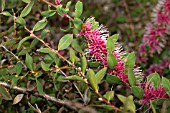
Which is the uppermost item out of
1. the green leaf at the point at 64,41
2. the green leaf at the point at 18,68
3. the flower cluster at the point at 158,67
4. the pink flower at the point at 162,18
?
the pink flower at the point at 162,18

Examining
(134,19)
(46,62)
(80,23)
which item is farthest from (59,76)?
(134,19)

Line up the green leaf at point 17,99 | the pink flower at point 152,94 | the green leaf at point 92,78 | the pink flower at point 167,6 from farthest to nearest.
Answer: the pink flower at point 167,6 → the green leaf at point 17,99 → the pink flower at point 152,94 → the green leaf at point 92,78

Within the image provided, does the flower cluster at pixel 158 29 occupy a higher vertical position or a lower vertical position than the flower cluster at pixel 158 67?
higher

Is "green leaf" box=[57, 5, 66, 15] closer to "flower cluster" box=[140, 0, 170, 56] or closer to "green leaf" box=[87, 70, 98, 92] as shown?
"green leaf" box=[87, 70, 98, 92]

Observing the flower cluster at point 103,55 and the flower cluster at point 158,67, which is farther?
the flower cluster at point 158,67

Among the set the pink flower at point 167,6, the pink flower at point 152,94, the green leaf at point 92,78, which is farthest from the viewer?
the pink flower at point 167,6

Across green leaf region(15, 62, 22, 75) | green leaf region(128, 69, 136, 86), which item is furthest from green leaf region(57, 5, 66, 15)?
green leaf region(128, 69, 136, 86)

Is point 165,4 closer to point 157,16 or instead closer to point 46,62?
point 157,16

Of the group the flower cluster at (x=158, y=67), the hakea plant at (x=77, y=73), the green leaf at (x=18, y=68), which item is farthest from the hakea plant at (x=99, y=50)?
the flower cluster at (x=158, y=67)

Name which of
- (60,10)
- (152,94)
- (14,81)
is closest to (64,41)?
(60,10)

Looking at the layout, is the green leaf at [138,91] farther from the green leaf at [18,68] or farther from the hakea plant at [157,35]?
the hakea plant at [157,35]
